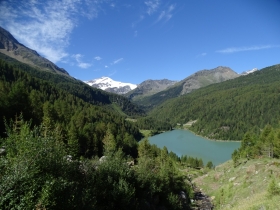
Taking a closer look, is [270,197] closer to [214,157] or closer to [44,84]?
[214,157]

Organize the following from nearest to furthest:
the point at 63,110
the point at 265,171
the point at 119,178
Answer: the point at 119,178 < the point at 265,171 < the point at 63,110

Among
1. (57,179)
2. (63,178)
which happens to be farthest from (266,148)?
(57,179)

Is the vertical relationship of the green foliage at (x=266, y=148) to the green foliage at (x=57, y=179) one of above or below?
below

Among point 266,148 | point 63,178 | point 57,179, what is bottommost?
point 266,148

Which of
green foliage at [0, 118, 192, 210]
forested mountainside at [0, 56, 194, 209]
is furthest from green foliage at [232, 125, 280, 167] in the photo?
green foliage at [0, 118, 192, 210]

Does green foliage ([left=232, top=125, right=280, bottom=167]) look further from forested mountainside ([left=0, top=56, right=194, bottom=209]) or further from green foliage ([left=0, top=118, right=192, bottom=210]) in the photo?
green foliage ([left=0, top=118, right=192, bottom=210])

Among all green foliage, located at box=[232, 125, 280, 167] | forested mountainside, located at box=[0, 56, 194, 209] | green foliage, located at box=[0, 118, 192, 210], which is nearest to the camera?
green foliage, located at box=[0, 118, 192, 210]

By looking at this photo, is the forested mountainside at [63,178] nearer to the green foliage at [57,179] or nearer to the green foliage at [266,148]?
the green foliage at [57,179]

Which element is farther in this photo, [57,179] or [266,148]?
[266,148]

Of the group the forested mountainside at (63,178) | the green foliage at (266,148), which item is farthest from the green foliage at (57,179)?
the green foliage at (266,148)

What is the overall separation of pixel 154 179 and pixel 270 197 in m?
17.6

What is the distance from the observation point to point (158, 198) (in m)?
33.6

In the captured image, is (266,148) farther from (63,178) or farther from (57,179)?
(57,179)

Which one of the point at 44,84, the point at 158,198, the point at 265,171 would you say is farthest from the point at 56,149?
the point at 44,84
